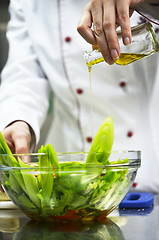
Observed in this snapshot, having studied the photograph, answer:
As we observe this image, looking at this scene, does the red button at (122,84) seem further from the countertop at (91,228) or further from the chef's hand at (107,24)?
the countertop at (91,228)

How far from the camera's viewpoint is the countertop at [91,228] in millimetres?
742

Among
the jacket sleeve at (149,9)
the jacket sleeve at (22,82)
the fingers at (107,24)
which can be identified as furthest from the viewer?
the jacket sleeve at (22,82)

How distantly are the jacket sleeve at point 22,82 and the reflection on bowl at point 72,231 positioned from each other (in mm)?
650

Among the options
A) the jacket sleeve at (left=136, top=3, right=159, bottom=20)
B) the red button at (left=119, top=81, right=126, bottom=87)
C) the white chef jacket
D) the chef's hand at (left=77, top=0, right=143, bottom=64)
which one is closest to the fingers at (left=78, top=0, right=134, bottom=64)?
the chef's hand at (left=77, top=0, right=143, bottom=64)

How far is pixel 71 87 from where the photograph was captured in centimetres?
165

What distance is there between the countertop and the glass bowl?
0.02 m

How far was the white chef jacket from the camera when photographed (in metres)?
1.55

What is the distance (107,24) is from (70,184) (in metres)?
0.38

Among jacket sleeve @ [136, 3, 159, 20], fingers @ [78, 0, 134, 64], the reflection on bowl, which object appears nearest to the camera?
the reflection on bowl

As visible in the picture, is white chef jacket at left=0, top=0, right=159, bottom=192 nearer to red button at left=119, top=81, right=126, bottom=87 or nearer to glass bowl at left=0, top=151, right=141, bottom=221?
red button at left=119, top=81, right=126, bottom=87

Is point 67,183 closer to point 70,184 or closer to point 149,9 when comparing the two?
point 70,184

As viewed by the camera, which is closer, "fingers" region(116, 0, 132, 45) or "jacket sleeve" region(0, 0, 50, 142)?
"fingers" region(116, 0, 132, 45)

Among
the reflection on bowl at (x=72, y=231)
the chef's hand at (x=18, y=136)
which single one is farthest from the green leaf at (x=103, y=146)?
the chef's hand at (x=18, y=136)

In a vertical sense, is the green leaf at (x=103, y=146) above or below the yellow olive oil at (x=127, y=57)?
below
